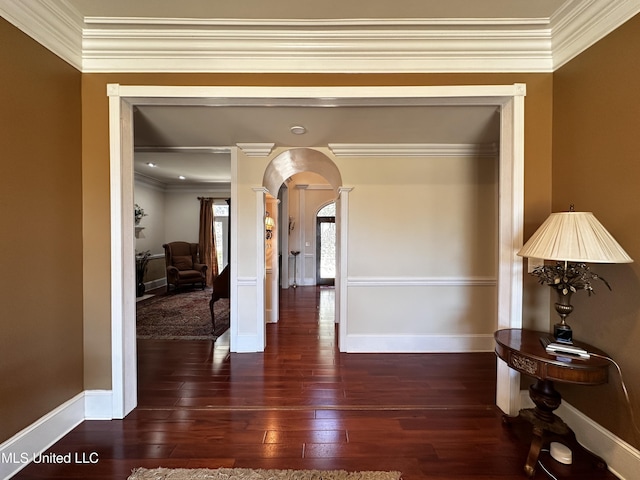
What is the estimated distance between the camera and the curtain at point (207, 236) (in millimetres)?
7660

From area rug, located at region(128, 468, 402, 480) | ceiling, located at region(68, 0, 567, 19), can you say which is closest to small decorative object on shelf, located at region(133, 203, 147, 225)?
ceiling, located at region(68, 0, 567, 19)

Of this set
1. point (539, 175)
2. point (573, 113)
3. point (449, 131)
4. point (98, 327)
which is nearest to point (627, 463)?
point (539, 175)

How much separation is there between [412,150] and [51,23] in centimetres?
319

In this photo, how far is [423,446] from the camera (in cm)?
190

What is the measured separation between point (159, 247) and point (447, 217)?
721cm

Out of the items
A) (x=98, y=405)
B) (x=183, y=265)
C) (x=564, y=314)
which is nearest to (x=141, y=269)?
(x=183, y=265)

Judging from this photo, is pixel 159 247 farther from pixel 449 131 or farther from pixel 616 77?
pixel 616 77

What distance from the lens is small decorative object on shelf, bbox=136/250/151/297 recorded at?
652cm

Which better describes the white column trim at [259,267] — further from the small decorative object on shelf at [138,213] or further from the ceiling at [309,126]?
the small decorative object on shelf at [138,213]

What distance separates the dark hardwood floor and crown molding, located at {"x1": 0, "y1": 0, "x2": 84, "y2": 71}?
8.51 feet

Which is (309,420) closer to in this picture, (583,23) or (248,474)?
(248,474)

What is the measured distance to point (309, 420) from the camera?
216 cm

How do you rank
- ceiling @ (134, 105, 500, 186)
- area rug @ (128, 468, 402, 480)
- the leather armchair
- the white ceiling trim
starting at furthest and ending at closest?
the leather armchair, ceiling @ (134, 105, 500, 186), the white ceiling trim, area rug @ (128, 468, 402, 480)

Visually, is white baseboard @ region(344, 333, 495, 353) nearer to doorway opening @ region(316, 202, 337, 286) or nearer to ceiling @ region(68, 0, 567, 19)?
ceiling @ region(68, 0, 567, 19)
